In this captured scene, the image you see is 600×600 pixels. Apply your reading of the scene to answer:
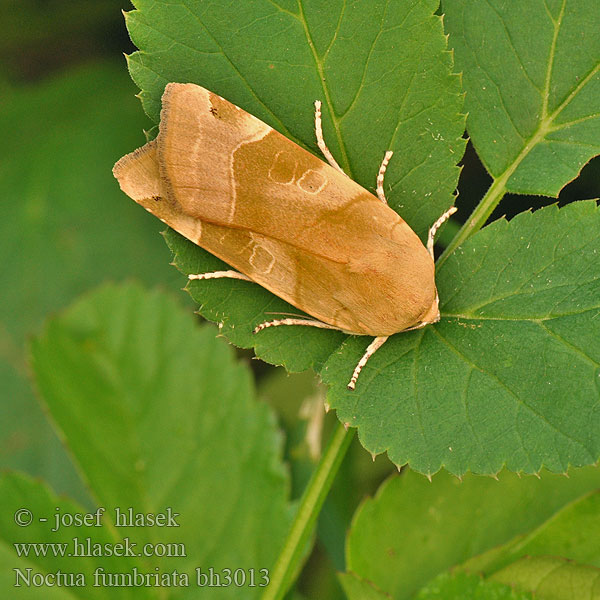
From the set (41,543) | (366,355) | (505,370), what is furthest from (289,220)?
(41,543)

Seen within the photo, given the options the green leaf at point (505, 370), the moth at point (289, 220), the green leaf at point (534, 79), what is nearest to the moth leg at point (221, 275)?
the moth at point (289, 220)

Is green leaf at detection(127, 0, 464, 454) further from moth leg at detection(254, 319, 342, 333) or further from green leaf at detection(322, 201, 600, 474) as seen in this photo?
green leaf at detection(322, 201, 600, 474)

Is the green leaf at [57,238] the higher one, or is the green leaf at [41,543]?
the green leaf at [57,238]

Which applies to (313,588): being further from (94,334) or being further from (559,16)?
(559,16)

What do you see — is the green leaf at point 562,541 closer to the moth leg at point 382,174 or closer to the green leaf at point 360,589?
the green leaf at point 360,589

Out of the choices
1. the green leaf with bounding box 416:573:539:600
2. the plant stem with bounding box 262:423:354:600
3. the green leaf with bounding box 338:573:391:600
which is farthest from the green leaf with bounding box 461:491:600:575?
the plant stem with bounding box 262:423:354:600

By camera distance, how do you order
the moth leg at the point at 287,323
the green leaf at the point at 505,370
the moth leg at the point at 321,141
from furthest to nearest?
1. the moth leg at the point at 287,323
2. the moth leg at the point at 321,141
3. the green leaf at the point at 505,370

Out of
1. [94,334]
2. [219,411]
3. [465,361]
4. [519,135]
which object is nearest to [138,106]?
[94,334]
